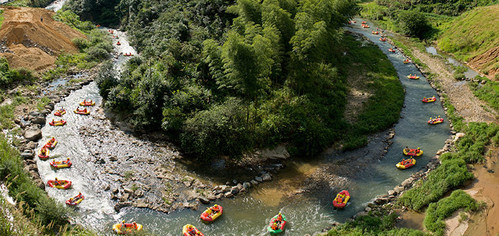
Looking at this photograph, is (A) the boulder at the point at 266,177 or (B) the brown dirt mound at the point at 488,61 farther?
(B) the brown dirt mound at the point at 488,61

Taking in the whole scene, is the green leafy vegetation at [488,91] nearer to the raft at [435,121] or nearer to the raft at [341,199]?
the raft at [435,121]

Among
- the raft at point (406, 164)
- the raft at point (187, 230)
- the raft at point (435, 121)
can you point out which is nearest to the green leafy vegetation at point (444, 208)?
the raft at point (406, 164)

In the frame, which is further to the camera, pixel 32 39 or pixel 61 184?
pixel 32 39

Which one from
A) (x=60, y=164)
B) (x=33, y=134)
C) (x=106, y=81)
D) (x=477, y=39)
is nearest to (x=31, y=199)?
(x=60, y=164)

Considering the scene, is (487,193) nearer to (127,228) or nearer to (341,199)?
(341,199)

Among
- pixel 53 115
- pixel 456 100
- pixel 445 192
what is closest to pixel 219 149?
pixel 445 192

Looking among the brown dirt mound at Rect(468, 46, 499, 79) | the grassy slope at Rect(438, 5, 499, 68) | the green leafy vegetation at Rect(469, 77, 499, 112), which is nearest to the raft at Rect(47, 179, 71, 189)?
the green leafy vegetation at Rect(469, 77, 499, 112)

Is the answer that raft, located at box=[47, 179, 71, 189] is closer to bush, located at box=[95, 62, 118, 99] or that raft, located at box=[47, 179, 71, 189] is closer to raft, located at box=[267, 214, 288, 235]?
bush, located at box=[95, 62, 118, 99]
